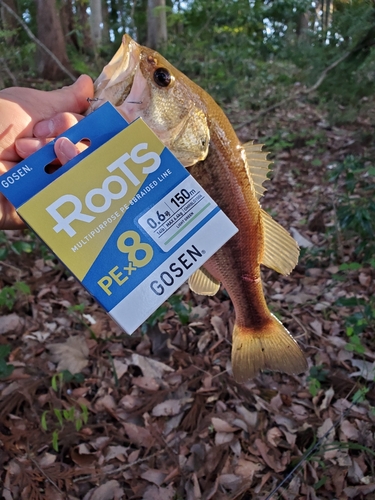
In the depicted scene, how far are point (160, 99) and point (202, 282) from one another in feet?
2.25

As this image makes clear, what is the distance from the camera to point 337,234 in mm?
3867

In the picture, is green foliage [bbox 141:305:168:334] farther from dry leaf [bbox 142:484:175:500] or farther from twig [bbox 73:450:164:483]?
dry leaf [bbox 142:484:175:500]

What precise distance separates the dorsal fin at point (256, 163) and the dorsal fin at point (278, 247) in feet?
0.39

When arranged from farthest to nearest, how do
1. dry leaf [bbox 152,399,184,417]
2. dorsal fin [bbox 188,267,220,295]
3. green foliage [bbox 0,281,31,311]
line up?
green foliage [bbox 0,281,31,311], dry leaf [bbox 152,399,184,417], dorsal fin [bbox 188,267,220,295]

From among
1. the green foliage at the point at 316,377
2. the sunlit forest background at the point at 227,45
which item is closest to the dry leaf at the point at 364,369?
the green foliage at the point at 316,377

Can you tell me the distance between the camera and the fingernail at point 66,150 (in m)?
1.07

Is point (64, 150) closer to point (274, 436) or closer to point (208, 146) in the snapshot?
point (208, 146)

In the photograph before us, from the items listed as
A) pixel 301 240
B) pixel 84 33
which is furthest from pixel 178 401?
pixel 84 33

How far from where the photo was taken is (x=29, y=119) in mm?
1472

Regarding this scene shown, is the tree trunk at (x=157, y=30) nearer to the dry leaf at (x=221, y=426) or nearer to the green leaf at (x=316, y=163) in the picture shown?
the green leaf at (x=316, y=163)

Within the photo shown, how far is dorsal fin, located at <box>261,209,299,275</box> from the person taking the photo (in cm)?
141

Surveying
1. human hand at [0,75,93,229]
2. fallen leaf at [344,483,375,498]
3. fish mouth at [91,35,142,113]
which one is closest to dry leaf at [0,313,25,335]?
human hand at [0,75,93,229]

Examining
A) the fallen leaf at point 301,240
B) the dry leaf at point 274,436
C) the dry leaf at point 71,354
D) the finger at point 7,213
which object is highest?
the finger at point 7,213

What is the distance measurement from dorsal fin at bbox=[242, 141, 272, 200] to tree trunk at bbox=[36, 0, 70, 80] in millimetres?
6167
